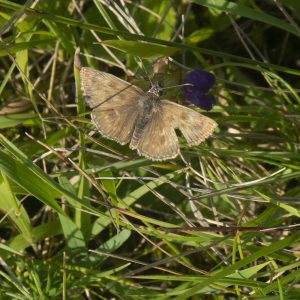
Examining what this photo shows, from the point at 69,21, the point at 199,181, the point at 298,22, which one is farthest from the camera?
the point at 298,22

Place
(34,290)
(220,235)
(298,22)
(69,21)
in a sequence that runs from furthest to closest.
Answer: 1. (298,22)
2. (34,290)
3. (220,235)
4. (69,21)

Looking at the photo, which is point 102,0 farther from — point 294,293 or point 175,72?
point 294,293

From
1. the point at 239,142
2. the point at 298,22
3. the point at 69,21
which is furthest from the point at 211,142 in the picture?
the point at 69,21

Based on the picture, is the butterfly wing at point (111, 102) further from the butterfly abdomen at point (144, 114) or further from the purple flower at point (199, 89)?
the purple flower at point (199, 89)

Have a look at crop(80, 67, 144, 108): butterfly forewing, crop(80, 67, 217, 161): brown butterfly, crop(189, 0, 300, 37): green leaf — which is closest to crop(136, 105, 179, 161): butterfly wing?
crop(80, 67, 217, 161): brown butterfly

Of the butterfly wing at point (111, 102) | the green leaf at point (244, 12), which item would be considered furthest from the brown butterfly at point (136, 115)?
the green leaf at point (244, 12)

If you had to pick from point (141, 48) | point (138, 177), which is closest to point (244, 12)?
point (141, 48)

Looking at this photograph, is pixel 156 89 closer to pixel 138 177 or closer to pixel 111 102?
pixel 111 102
